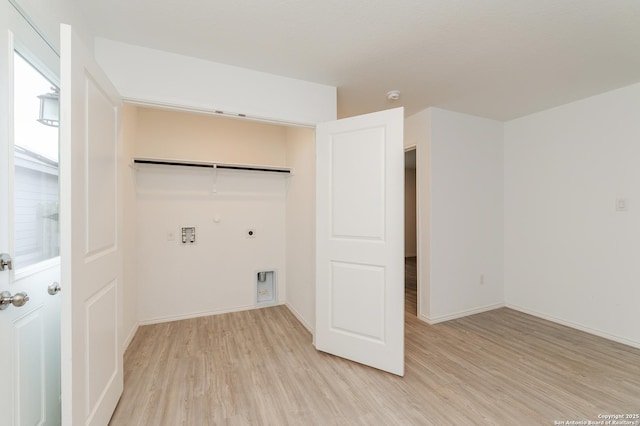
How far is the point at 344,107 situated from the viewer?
3.03 metres

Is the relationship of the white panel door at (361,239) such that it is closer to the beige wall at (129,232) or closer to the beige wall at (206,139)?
the beige wall at (206,139)

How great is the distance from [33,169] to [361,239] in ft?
6.52

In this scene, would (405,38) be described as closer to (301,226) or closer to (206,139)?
(301,226)

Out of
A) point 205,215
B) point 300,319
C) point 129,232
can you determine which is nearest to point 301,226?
point 300,319

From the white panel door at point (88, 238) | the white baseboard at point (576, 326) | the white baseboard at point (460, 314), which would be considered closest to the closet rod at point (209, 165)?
the white panel door at point (88, 238)

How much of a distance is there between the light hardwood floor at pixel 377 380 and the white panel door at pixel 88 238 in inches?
17.7

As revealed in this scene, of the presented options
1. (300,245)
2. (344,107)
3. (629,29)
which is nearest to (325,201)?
(300,245)

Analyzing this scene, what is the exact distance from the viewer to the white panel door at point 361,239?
2061 mm

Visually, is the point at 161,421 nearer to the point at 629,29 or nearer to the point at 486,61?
the point at 486,61

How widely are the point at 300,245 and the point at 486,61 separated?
2.45 metres

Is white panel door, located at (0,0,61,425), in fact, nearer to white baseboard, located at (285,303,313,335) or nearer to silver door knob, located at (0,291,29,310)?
silver door knob, located at (0,291,29,310)

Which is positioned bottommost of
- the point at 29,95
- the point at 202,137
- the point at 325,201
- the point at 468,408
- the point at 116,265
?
the point at 468,408

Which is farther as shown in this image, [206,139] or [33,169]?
[206,139]

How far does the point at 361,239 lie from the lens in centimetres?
220
